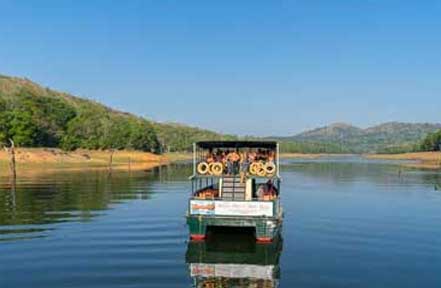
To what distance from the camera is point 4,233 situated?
35.0 metres

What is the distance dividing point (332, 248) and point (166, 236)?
10.3 m

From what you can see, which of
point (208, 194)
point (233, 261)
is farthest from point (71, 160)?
point (233, 261)

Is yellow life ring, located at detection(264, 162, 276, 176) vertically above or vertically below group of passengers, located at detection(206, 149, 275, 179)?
below

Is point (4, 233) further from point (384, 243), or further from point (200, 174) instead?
point (384, 243)

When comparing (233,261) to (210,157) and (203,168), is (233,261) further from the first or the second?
(210,157)

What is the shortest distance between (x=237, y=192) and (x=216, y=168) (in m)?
2.00

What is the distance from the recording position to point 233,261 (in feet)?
90.7

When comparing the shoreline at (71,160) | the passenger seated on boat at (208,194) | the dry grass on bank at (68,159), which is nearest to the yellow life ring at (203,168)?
the passenger seated on boat at (208,194)

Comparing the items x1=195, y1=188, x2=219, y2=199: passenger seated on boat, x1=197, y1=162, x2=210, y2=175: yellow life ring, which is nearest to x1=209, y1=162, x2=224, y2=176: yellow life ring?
x1=197, y1=162, x2=210, y2=175: yellow life ring

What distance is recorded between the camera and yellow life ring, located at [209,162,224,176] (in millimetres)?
34938

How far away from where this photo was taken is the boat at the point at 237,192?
31.4 meters

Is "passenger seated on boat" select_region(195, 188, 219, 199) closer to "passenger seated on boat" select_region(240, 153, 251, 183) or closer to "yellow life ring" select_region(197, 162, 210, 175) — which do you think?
"yellow life ring" select_region(197, 162, 210, 175)

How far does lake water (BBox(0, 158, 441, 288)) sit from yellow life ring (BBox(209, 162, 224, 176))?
3902mm

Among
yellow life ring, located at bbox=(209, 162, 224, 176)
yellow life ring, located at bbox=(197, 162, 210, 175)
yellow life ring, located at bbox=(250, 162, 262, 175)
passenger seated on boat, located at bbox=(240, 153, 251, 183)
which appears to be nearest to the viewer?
passenger seated on boat, located at bbox=(240, 153, 251, 183)
